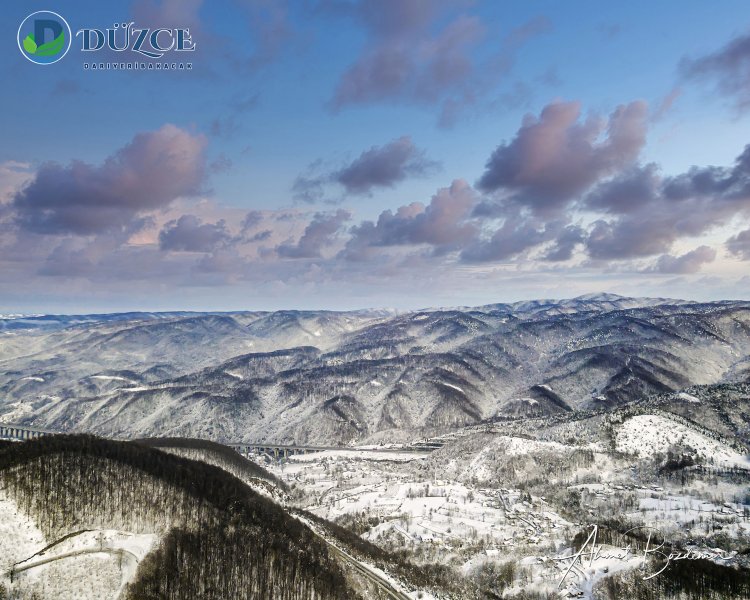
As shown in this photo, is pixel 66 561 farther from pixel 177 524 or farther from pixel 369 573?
pixel 369 573

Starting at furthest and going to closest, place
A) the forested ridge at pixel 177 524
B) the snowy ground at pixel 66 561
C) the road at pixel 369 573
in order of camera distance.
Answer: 1. the road at pixel 369 573
2. the forested ridge at pixel 177 524
3. the snowy ground at pixel 66 561

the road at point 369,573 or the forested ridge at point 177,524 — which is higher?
the forested ridge at point 177,524

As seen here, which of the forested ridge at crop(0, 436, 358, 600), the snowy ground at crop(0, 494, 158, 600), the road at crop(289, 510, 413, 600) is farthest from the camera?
the road at crop(289, 510, 413, 600)

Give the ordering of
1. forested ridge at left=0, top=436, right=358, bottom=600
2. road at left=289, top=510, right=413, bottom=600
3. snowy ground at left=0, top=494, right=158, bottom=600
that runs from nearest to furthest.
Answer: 1. snowy ground at left=0, top=494, right=158, bottom=600
2. forested ridge at left=0, top=436, right=358, bottom=600
3. road at left=289, top=510, right=413, bottom=600

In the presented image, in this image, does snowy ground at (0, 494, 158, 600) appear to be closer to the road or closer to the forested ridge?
the forested ridge

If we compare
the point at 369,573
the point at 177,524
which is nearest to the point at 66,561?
the point at 177,524

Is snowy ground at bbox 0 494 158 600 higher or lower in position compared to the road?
higher

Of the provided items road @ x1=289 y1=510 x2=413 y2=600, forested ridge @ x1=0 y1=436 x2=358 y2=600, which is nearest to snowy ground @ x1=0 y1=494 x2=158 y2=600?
forested ridge @ x1=0 y1=436 x2=358 y2=600

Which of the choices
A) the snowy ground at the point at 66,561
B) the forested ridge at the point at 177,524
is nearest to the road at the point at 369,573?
the forested ridge at the point at 177,524

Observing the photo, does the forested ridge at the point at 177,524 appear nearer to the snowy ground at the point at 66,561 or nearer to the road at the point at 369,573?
the snowy ground at the point at 66,561

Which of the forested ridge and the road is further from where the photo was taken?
the road
